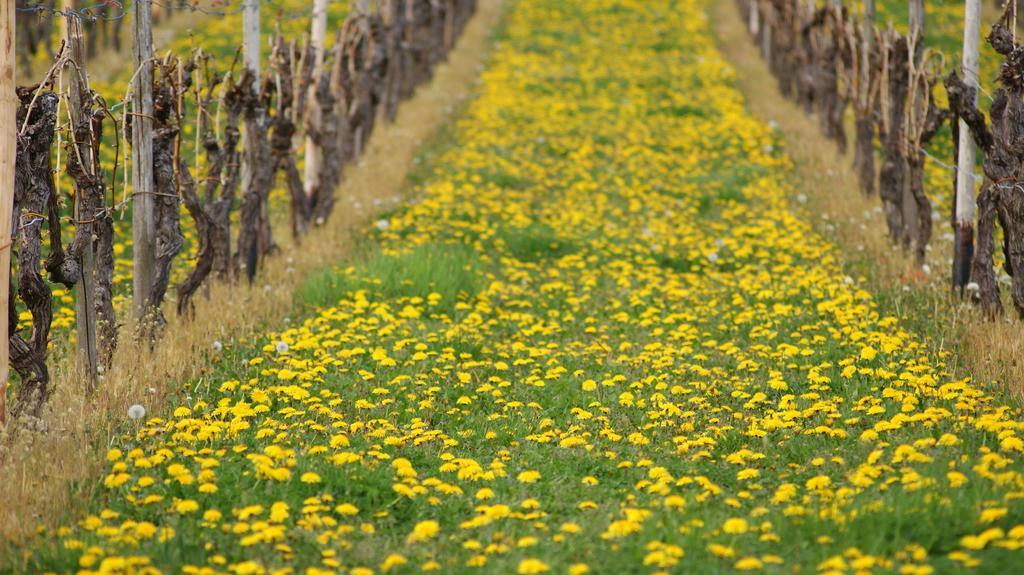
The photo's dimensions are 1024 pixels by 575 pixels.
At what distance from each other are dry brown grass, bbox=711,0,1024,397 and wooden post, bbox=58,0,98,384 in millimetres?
6798

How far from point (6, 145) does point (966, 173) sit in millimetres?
8656

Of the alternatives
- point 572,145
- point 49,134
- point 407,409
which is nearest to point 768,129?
point 572,145

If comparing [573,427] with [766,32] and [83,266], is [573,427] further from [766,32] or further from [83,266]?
[766,32]

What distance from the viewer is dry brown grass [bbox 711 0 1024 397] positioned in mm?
7984

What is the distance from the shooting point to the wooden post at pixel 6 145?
597 cm

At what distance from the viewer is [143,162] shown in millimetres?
8398

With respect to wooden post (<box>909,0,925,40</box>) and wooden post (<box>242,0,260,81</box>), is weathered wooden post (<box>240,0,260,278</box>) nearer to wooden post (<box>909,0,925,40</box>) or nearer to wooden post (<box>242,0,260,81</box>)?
wooden post (<box>242,0,260,81</box>)

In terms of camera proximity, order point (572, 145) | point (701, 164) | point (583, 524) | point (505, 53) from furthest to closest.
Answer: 1. point (505, 53)
2. point (572, 145)
3. point (701, 164)
4. point (583, 524)

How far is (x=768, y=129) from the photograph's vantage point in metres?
19.5

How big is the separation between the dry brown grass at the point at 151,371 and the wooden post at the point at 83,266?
0.19m

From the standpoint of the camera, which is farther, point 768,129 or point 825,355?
point 768,129

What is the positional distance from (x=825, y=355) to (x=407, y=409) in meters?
3.73

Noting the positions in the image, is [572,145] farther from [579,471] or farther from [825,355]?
[579,471]

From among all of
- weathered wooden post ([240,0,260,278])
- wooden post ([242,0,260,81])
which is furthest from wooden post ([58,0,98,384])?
weathered wooden post ([240,0,260,278])
